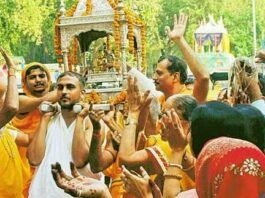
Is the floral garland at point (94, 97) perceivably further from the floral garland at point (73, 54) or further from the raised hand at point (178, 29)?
the raised hand at point (178, 29)

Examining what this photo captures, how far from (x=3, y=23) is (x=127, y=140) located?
71.5 ft

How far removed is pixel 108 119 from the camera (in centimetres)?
504

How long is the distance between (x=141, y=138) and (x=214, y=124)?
1595mm

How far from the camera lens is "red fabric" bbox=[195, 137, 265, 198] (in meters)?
2.42

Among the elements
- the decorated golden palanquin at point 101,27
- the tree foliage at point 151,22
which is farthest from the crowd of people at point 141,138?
the tree foliage at point 151,22

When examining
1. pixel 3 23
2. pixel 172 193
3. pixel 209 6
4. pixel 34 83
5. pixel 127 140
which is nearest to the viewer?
pixel 172 193

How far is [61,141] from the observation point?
5293 mm

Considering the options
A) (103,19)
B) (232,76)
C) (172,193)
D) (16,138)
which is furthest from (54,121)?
(103,19)

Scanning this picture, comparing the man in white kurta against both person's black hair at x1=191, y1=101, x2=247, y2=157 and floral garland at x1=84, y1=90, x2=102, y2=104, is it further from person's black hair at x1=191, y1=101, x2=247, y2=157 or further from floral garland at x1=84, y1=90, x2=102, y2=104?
floral garland at x1=84, y1=90, x2=102, y2=104

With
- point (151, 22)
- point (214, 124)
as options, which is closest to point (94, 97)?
point (214, 124)

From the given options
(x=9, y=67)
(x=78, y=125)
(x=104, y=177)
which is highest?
(x=9, y=67)

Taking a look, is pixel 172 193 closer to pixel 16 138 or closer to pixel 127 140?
pixel 127 140

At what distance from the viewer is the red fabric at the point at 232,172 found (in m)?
2.42

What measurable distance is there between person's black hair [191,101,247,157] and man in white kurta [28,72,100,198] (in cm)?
226
